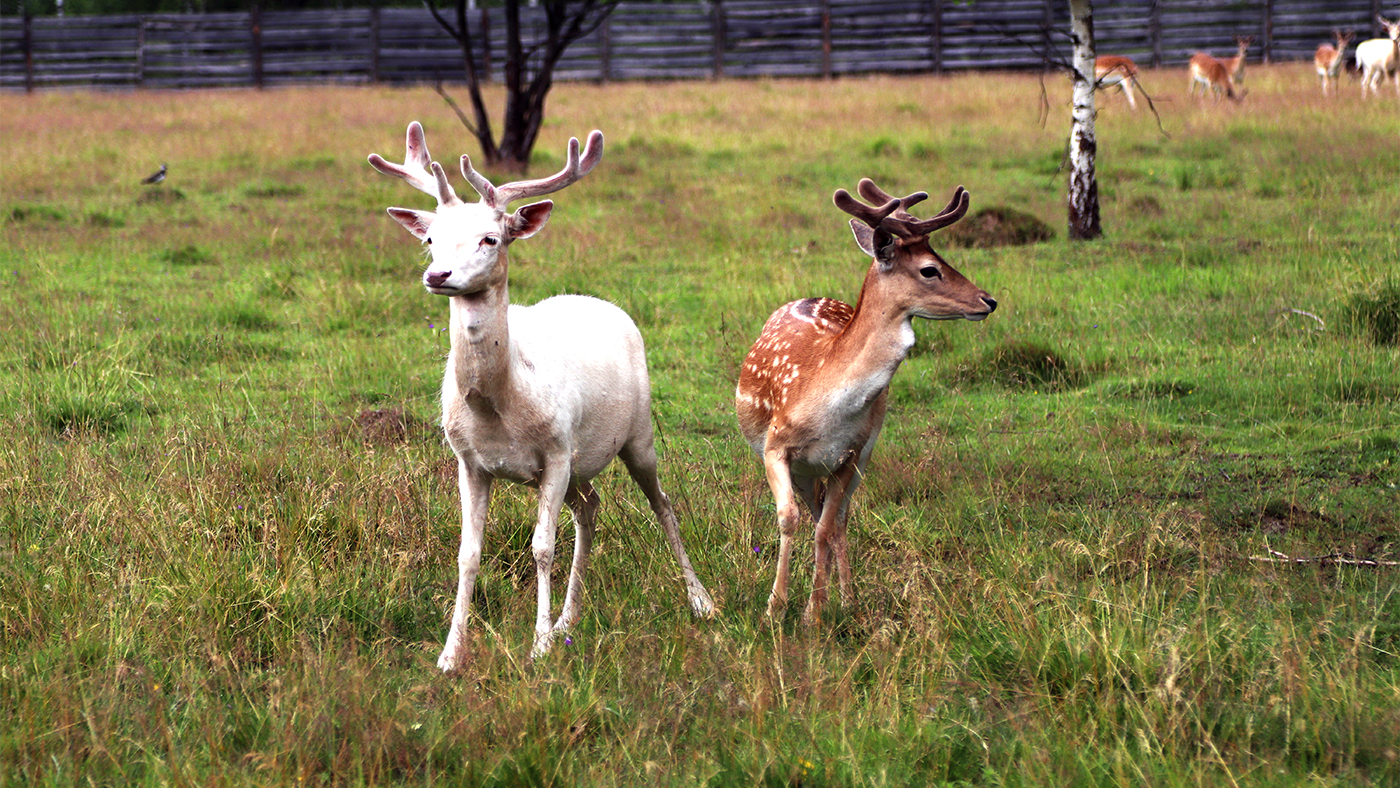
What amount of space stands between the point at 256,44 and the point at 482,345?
2860 centimetres

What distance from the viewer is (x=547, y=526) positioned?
14.5ft

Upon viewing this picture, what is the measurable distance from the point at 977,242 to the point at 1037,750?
26.3ft

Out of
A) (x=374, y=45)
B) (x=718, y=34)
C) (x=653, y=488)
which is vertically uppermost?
(x=374, y=45)

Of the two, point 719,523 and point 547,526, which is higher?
point 547,526

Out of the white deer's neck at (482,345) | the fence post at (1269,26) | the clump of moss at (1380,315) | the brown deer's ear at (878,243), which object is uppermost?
the fence post at (1269,26)

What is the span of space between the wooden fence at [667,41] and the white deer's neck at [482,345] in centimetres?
2391

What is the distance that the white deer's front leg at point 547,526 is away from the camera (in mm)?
4363

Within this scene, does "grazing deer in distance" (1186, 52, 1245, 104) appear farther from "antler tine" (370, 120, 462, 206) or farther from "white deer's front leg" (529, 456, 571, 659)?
"white deer's front leg" (529, 456, 571, 659)

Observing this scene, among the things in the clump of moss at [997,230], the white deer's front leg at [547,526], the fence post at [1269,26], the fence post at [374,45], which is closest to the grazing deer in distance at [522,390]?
the white deer's front leg at [547,526]

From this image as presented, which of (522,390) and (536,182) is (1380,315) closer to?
(536,182)

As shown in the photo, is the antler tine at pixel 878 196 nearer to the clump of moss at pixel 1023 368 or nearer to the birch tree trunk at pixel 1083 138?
the clump of moss at pixel 1023 368

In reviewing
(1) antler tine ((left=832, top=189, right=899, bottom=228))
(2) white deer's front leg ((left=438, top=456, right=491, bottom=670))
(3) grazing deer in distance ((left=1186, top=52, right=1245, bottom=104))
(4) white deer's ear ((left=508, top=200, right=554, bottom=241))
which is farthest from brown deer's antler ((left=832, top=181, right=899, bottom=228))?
(3) grazing deer in distance ((left=1186, top=52, right=1245, bottom=104))

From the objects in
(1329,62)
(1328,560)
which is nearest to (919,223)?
(1328,560)

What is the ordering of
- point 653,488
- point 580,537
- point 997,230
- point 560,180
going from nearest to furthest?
point 560,180
point 580,537
point 653,488
point 997,230
